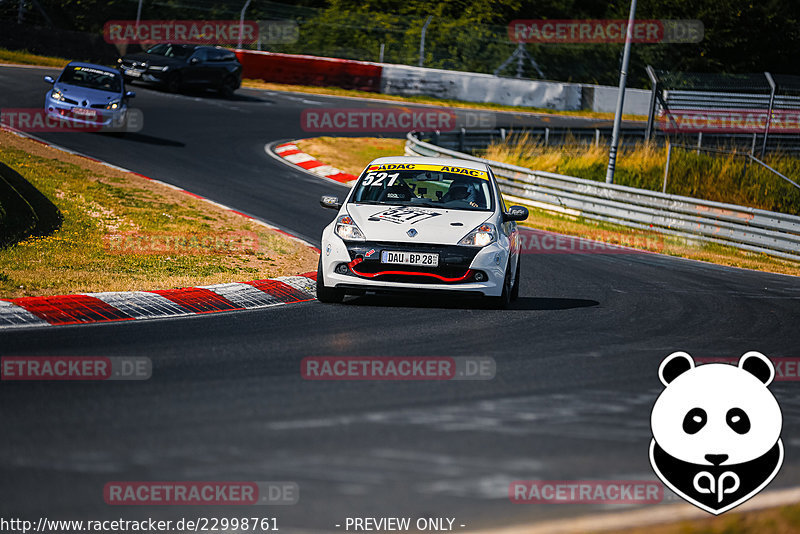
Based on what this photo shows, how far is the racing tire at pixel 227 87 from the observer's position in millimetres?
32594

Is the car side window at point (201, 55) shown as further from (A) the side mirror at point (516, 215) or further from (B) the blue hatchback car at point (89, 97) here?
(A) the side mirror at point (516, 215)

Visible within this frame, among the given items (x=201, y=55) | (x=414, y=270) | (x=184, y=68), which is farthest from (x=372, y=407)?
(x=201, y=55)

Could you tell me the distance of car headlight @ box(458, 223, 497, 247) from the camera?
9.82 m

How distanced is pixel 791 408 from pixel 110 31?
38270 millimetres

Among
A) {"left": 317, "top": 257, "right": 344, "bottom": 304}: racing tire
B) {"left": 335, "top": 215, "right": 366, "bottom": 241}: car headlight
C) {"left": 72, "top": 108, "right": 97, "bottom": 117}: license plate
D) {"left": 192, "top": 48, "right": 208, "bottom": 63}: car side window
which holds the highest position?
{"left": 192, "top": 48, "right": 208, "bottom": 63}: car side window

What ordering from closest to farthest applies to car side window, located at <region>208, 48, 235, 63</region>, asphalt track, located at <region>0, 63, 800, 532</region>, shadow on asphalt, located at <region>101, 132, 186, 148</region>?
asphalt track, located at <region>0, 63, 800, 532</region>, shadow on asphalt, located at <region>101, 132, 186, 148</region>, car side window, located at <region>208, 48, 235, 63</region>

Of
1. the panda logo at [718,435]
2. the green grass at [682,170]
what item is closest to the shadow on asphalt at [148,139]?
the green grass at [682,170]

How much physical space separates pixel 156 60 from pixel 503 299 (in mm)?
23863

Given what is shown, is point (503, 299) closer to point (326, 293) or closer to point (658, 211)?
point (326, 293)

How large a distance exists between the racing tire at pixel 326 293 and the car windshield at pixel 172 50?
23.5 meters

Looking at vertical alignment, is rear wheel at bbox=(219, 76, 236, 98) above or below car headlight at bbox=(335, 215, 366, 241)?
below

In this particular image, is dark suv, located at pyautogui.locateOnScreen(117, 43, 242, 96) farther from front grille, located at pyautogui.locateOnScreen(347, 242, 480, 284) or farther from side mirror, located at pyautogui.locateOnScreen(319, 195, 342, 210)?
front grille, located at pyautogui.locateOnScreen(347, 242, 480, 284)

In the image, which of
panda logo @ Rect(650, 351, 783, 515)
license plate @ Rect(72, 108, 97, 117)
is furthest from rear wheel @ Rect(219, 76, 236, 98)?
panda logo @ Rect(650, 351, 783, 515)

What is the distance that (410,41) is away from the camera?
42.9 meters
